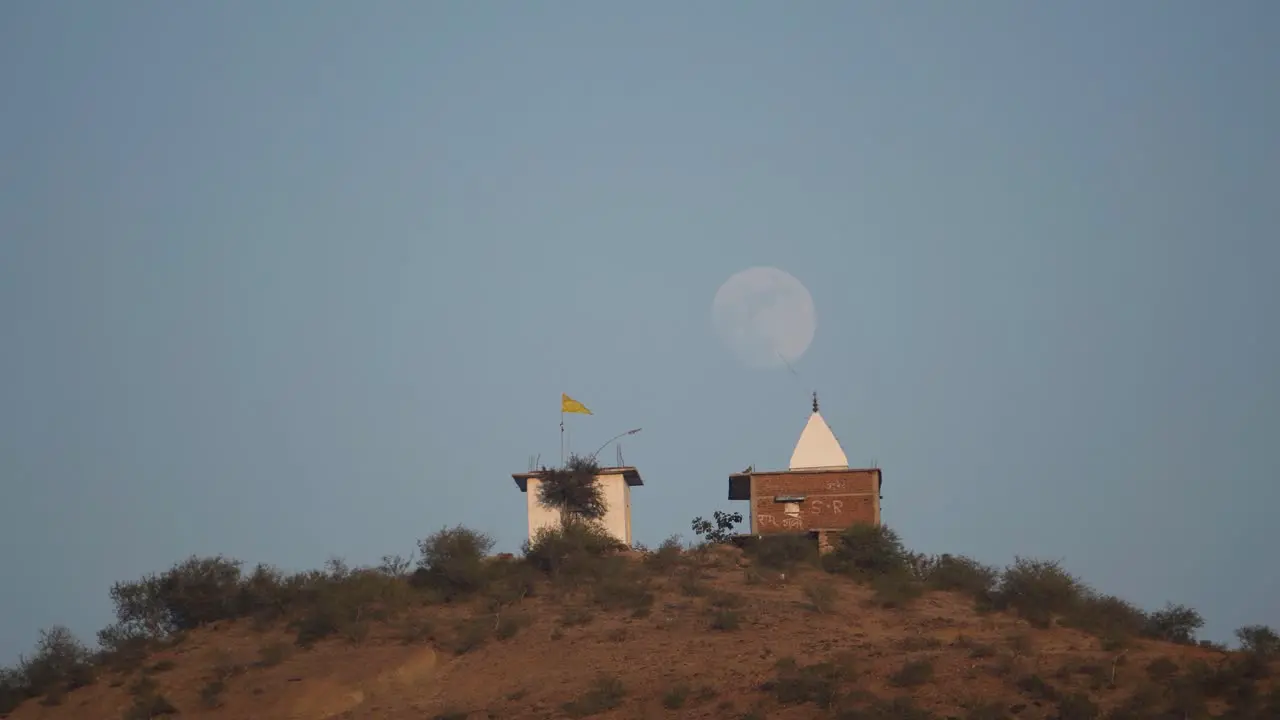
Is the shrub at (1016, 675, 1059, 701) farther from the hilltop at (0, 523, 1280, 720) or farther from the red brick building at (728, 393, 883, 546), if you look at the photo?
the red brick building at (728, 393, 883, 546)

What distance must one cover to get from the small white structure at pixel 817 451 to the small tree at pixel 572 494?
20.6 ft

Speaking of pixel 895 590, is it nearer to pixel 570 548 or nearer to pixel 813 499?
pixel 813 499

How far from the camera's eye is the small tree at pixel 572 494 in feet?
144

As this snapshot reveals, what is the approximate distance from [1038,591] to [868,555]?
529 centimetres

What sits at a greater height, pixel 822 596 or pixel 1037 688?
pixel 822 596

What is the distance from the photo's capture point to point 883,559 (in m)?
41.2

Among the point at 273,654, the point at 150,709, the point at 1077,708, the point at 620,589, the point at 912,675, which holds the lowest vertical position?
the point at 150,709

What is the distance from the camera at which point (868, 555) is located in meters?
41.2

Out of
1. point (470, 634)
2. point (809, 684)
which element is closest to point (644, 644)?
point (470, 634)

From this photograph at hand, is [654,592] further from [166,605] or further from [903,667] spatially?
[166,605]

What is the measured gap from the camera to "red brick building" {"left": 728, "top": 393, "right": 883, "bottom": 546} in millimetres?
43281

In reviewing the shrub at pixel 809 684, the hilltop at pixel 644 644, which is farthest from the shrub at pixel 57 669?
the shrub at pixel 809 684

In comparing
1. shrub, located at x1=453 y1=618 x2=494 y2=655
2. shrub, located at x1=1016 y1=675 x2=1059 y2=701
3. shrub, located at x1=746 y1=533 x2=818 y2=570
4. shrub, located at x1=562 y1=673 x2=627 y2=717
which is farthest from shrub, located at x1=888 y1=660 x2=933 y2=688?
shrub, located at x1=746 y1=533 x2=818 y2=570

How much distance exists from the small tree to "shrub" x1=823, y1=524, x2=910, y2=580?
7.12 metres
